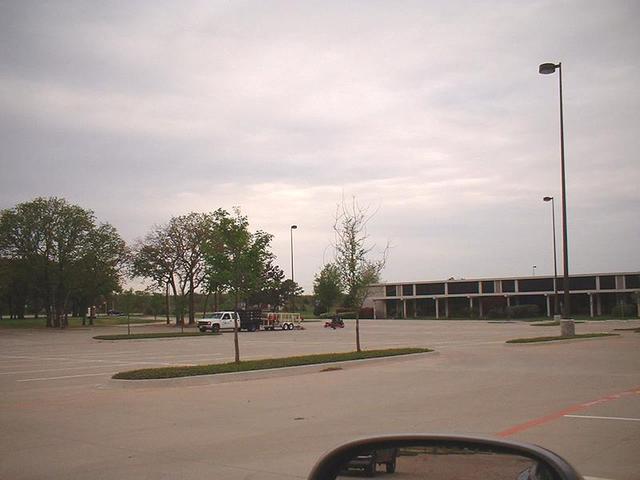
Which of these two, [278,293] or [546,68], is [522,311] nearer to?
[278,293]

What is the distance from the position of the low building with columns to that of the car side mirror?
7452 centimetres

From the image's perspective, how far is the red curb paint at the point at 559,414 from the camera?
9700 mm

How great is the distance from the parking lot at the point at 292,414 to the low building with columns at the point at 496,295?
194ft

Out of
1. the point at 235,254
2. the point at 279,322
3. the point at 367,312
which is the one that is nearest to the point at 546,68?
the point at 235,254

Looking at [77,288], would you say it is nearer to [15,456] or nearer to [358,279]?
[358,279]

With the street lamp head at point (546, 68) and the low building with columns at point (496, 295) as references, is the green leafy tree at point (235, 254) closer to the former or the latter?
the street lamp head at point (546, 68)

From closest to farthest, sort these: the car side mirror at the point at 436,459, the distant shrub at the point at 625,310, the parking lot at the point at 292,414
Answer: the car side mirror at the point at 436,459, the parking lot at the point at 292,414, the distant shrub at the point at 625,310

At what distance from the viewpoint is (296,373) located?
62.4 ft

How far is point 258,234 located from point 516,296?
73830 mm

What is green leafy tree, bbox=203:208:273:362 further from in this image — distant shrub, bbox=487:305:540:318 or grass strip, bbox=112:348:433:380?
distant shrub, bbox=487:305:540:318

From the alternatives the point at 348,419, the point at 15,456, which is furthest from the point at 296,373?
the point at 15,456

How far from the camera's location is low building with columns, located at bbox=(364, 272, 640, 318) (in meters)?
82.2

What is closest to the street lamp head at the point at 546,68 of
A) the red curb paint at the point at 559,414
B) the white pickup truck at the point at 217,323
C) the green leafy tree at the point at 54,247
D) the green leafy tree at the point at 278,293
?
the red curb paint at the point at 559,414

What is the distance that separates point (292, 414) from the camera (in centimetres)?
1190
